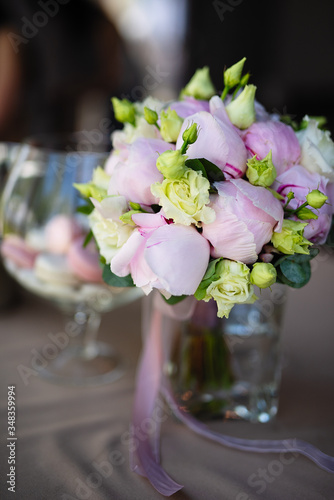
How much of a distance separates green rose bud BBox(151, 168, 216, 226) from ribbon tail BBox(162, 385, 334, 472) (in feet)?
0.98

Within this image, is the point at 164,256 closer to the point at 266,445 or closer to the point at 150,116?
the point at 150,116

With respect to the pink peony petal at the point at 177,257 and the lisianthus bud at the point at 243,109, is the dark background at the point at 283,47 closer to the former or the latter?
the lisianthus bud at the point at 243,109

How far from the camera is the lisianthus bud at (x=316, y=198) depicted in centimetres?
43

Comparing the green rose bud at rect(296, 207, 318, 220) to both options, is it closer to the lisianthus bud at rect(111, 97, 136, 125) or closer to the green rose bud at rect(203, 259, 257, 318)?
the green rose bud at rect(203, 259, 257, 318)

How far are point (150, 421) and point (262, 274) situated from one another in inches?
11.2

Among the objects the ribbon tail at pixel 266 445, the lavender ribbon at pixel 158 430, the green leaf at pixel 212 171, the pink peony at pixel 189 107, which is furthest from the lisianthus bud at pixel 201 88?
the ribbon tail at pixel 266 445

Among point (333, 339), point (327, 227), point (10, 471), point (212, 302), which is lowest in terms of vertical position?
point (333, 339)

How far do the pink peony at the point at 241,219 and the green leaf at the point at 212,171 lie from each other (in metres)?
0.02

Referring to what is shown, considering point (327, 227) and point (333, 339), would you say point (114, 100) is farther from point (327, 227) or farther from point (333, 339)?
point (333, 339)

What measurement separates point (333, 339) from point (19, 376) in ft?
1.85

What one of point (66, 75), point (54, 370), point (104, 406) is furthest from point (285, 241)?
point (66, 75)

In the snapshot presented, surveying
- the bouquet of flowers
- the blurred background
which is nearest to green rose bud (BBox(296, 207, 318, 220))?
the bouquet of flowers

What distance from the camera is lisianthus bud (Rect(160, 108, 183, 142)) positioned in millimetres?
464

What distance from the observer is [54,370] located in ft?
2.46
